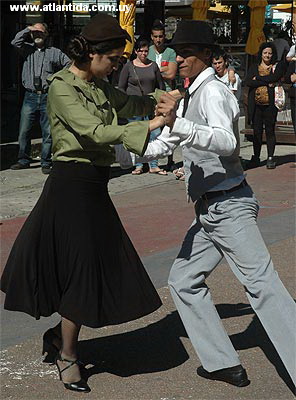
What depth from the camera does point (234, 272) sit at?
4.63m

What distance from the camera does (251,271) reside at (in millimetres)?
4504

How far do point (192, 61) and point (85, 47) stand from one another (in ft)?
1.83

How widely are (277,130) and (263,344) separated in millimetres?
9356

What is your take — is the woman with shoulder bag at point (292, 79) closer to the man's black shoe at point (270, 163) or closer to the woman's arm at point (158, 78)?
the man's black shoe at point (270, 163)

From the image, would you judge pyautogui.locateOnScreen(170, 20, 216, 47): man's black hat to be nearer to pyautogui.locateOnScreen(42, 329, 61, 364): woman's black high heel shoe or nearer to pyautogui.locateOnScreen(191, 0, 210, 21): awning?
pyautogui.locateOnScreen(42, 329, 61, 364): woman's black high heel shoe

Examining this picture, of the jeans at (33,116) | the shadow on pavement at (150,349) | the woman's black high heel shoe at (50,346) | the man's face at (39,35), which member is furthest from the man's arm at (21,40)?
the woman's black high heel shoe at (50,346)

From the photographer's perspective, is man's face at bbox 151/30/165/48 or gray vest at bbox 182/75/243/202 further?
man's face at bbox 151/30/165/48

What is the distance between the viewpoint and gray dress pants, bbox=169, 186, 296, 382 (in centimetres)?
446

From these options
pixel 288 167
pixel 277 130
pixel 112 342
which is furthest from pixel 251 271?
pixel 277 130

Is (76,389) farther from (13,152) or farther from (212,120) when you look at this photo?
(13,152)

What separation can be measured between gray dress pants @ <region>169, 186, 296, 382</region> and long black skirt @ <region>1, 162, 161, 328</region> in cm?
28

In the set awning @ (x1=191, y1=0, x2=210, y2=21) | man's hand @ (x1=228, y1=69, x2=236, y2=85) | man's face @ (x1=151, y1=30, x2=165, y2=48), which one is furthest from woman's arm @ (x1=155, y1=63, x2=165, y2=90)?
awning @ (x1=191, y1=0, x2=210, y2=21)

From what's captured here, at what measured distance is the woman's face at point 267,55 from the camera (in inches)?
472

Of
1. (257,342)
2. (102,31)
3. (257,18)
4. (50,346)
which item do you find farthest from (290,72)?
(102,31)
